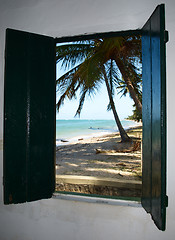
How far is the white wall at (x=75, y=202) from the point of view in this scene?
4.30 ft

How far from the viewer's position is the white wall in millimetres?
1312

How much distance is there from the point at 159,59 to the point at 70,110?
70.3 ft


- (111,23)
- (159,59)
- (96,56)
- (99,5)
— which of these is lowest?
(159,59)

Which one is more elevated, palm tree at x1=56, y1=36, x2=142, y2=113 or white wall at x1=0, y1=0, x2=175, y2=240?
palm tree at x1=56, y1=36, x2=142, y2=113

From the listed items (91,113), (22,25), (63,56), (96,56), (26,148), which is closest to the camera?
(26,148)

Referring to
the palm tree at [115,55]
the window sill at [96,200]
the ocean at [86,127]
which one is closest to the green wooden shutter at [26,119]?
the window sill at [96,200]

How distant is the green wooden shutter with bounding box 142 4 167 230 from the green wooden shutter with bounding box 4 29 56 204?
764mm

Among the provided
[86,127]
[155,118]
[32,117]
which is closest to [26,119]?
[32,117]

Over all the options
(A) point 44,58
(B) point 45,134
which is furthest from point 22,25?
(B) point 45,134

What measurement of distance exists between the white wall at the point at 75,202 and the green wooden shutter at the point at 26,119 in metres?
0.21

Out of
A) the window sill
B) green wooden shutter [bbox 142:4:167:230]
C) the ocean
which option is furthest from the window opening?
the ocean

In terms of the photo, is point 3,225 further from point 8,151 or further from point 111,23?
point 111,23

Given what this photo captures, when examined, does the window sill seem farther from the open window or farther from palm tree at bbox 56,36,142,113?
palm tree at bbox 56,36,142,113

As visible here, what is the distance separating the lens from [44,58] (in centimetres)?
146
